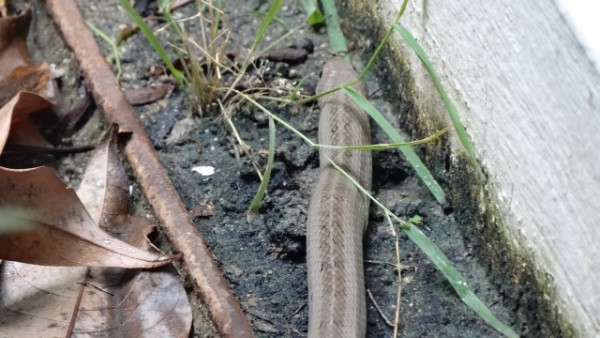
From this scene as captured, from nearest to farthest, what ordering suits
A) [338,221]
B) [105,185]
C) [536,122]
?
[536,122] < [338,221] < [105,185]

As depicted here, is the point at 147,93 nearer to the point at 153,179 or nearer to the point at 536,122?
the point at 153,179

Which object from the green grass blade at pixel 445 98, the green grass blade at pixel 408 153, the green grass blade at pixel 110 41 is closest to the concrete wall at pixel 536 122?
the green grass blade at pixel 445 98

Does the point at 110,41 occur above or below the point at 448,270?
above

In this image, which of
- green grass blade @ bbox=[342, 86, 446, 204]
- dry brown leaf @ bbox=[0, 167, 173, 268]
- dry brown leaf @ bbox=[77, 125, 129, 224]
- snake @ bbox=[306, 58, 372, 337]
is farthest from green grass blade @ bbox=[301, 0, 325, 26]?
dry brown leaf @ bbox=[0, 167, 173, 268]

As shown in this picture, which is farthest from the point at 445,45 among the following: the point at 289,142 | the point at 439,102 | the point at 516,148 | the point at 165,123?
the point at 165,123

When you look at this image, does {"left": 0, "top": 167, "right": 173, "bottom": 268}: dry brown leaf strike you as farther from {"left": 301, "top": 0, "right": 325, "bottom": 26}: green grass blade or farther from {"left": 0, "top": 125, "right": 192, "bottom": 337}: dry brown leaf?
{"left": 301, "top": 0, "right": 325, "bottom": 26}: green grass blade

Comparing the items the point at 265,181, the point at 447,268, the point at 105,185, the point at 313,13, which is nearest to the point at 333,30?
the point at 313,13

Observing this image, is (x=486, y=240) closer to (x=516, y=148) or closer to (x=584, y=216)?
(x=516, y=148)

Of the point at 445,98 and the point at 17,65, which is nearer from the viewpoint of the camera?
the point at 445,98
